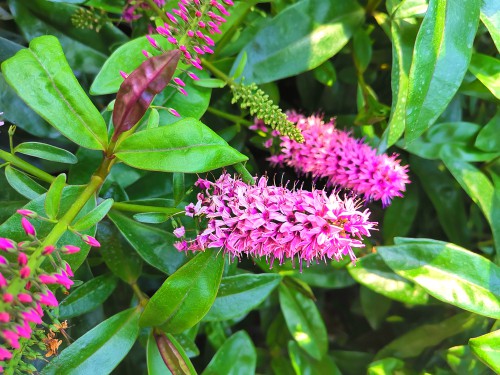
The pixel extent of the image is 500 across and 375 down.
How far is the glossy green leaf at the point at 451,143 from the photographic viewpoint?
100 cm

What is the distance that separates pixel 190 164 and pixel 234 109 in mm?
451

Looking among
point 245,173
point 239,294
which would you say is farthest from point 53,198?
point 239,294

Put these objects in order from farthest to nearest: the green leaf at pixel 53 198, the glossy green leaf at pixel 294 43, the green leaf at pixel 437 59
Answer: the glossy green leaf at pixel 294 43 < the green leaf at pixel 437 59 < the green leaf at pixel 53 198

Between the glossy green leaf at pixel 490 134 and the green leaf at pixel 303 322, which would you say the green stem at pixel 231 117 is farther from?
the glossy green leaf at pixel 490 134

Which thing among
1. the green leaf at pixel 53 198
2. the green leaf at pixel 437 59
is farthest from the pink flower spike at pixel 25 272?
the green leaf at pixel 437 59

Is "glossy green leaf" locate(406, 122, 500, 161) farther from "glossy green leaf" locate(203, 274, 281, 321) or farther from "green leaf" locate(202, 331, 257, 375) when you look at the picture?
"green leaf" locate(202, 331, 257, 375)

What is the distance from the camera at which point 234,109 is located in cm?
106

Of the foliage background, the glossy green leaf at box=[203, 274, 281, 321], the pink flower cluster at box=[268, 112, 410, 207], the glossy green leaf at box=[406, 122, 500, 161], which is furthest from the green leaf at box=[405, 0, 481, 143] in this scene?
the glossy green leaf at box=[203, 274, 281, 321]

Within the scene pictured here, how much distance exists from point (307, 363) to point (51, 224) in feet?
2.01

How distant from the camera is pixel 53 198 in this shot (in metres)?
0.61

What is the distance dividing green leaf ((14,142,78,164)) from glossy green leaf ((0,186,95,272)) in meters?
Result: 0.06

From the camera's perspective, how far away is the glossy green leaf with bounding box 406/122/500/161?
1.00 m

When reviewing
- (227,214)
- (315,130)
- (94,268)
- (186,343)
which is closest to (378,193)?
(315,130)

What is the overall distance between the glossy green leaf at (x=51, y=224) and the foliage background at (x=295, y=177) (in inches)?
0.5
